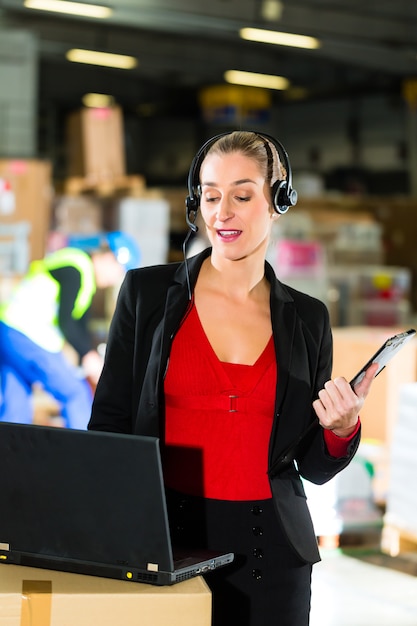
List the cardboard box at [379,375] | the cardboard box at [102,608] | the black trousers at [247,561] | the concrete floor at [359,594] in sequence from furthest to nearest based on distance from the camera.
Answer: the cardboard box at [379,375]
the concrete floor at [359,594]
the black trousers at [247,561]
the cardboard box at [102,608]

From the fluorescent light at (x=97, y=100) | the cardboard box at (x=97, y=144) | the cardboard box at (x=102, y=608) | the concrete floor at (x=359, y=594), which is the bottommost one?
the concrete floor at (x=359, y=594)

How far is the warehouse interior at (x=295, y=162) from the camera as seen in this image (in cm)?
491

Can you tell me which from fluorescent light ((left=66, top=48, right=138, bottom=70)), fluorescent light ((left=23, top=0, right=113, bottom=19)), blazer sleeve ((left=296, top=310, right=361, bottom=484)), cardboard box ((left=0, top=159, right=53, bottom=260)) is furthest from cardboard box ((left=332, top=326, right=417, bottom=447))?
fluorescent light ((left=66, top=48, right=138, bottom=70))

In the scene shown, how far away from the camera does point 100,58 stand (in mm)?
13758

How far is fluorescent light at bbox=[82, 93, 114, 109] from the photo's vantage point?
18.0 metres

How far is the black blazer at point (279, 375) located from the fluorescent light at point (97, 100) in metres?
16.7

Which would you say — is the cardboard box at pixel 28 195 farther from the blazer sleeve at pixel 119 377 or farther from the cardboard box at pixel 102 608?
the cardboard box at pixel 102 608

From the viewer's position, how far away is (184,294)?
1758mm

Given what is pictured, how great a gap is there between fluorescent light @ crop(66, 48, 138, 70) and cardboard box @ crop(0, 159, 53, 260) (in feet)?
23.1

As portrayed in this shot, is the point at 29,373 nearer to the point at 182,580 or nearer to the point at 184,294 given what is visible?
the point at 184,294

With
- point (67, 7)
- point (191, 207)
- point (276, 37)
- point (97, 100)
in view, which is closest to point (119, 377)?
point (191, 207)

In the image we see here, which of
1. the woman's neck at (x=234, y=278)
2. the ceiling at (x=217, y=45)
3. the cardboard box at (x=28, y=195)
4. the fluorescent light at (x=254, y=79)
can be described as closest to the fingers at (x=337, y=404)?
the woman's neck at (x=234, y=278)

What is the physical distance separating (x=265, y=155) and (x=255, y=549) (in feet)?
2.31

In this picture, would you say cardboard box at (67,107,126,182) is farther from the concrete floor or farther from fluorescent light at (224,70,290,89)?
fluorescent light at (224,70,290,89)
